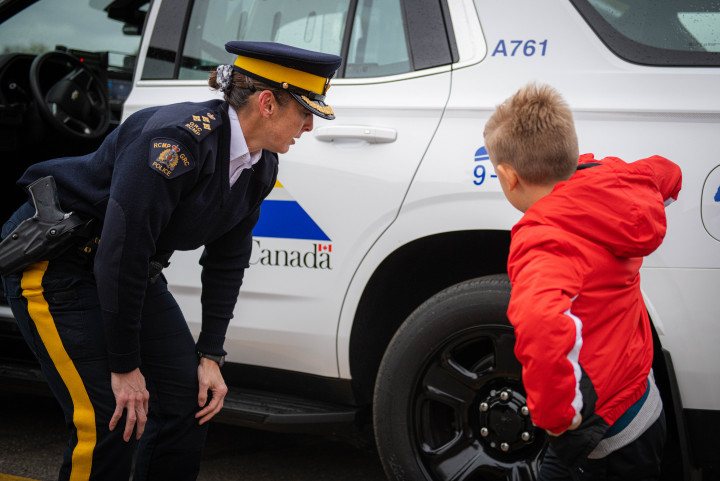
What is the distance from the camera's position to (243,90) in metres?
2.04

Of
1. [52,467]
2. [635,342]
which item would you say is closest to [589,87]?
[635,342]

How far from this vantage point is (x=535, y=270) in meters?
1.47

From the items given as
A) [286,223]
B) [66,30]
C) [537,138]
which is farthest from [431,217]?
[66,30]

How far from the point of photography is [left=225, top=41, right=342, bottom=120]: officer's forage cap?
6.39ft

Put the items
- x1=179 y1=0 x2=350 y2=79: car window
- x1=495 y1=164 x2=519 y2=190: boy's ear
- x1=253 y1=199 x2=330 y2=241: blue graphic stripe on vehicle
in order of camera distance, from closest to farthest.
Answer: x1=495 y1=164 x2=519 y2=190: boy's ear < x1=253 y1=199 x2=330 y2=241: blue graphic stripe on vehicle < x1=179 y1=0 x2=350 y2=79: car window

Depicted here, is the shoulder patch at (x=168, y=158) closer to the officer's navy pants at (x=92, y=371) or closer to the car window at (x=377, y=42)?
the officer's navy pants at (x=92, y=371)

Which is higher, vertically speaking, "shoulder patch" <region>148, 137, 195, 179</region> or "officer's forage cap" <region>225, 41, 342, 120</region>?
"officer's forage cap" <region>225, 41, 342, 120</region>

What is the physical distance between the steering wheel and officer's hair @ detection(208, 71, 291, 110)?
6.21 ft

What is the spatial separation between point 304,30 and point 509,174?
130 centimetres

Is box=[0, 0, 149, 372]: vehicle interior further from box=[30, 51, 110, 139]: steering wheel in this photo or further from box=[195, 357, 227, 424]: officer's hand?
box=[195, 357, 227, 424]: officer's hand

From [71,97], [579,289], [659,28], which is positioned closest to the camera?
[579,289]

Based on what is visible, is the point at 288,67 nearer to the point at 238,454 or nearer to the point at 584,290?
the point at 584,290

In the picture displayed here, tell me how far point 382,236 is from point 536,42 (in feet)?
2.47

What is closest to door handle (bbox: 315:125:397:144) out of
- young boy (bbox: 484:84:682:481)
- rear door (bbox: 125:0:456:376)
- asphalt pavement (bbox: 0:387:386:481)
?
rear door (bbox: 125:0:456:376)
